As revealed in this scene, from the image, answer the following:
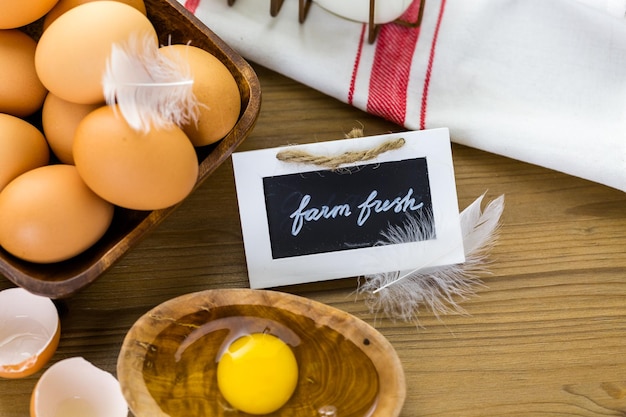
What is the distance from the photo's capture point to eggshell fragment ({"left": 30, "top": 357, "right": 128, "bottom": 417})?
736 mm

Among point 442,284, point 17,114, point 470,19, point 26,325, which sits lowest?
point 26,325

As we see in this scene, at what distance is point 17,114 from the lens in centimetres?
71

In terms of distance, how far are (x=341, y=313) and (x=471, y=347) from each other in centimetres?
18

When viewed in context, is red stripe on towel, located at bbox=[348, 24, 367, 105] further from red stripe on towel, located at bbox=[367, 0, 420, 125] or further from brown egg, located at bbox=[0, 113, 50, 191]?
brown egg, located at bbox=[0, 113, 50, 191]

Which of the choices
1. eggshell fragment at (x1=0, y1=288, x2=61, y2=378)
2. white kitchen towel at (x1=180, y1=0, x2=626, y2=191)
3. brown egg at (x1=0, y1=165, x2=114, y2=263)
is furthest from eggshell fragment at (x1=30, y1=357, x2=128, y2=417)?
white kitchen towel at (x1=180, y1=0, x2=626, y2=191)

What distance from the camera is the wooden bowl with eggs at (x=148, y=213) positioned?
0.65 meters

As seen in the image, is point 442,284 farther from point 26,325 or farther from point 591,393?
point 26,325

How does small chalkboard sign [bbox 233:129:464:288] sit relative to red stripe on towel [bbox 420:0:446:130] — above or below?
below

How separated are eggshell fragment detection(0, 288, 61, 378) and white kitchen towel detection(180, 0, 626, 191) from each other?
0.37 m

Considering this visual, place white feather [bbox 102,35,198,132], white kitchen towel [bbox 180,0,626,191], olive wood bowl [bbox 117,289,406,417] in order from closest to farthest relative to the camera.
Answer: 1. white feather [bbox 102,35,198,132]
2. olive wood bowl [bbox 117,289,406,417]
3. white kitchen towel [bbox 180,0,626,191]

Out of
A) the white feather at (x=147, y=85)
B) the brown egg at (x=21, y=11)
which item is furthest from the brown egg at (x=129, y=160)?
the brown egg at (x=21, y=11)

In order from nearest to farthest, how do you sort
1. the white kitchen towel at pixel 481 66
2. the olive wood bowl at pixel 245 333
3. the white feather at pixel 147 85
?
1. the white feather at pixel 147 85
2. the olive wood bowl at pixel 245 333
3. the white kitchen towel at pixel 481 66

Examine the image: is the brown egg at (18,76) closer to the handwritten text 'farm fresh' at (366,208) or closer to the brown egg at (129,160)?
the brown egg at (129,160)

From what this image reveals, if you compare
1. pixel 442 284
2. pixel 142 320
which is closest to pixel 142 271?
pixel 142 320
